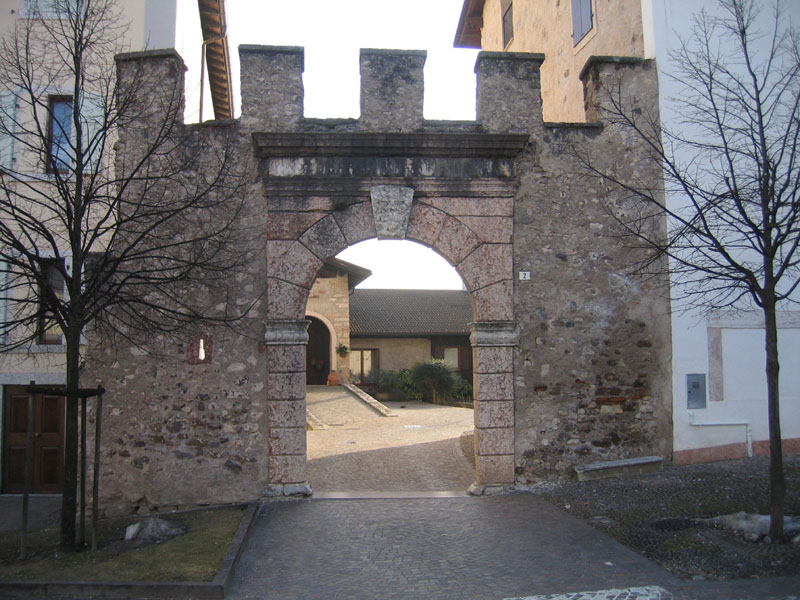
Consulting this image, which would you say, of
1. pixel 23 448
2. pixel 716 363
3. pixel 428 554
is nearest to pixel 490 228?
pixel 716 363

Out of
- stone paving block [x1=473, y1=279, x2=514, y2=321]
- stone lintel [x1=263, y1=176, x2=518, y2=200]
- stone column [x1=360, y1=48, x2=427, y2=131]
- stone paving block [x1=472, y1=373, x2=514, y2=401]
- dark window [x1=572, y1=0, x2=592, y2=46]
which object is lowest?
stone paving block [x1=472, y1=373, x2=514, y2=401]

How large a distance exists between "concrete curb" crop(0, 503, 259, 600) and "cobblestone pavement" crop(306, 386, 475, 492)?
3.22m

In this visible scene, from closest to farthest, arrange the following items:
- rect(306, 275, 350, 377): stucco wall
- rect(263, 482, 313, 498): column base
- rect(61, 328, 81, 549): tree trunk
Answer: rect(61, 328, 81, 549): tree trunk, rect(263, 482, 313, 498): column base, rect(306, 275, 350, 377): stucco wall

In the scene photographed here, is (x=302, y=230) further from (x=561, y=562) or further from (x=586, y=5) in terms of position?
(x=586, y=5)

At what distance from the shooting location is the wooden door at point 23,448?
375 inches

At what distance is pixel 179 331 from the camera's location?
7.61 metres

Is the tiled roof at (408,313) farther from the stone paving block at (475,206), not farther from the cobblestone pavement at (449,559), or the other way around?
the cobblestone pavement at (449,559)

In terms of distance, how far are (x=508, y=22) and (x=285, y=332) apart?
10607 millimetres

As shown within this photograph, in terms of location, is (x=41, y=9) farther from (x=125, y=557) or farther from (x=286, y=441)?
(x=125, y=557)

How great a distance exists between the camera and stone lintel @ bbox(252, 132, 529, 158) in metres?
7.67

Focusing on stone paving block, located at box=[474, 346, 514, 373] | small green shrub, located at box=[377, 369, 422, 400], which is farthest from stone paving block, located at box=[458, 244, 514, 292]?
small green shrub, located at box=[377, 369, 422, 400]

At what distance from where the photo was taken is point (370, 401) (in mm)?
19047

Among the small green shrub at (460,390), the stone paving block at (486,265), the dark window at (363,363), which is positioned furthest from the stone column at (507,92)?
the dark window at (363,363)

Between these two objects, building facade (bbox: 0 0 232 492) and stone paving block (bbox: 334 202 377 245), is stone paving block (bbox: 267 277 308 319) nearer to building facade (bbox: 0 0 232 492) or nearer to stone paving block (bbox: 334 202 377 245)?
stone paving block (bbox: 334 202 377 245)
